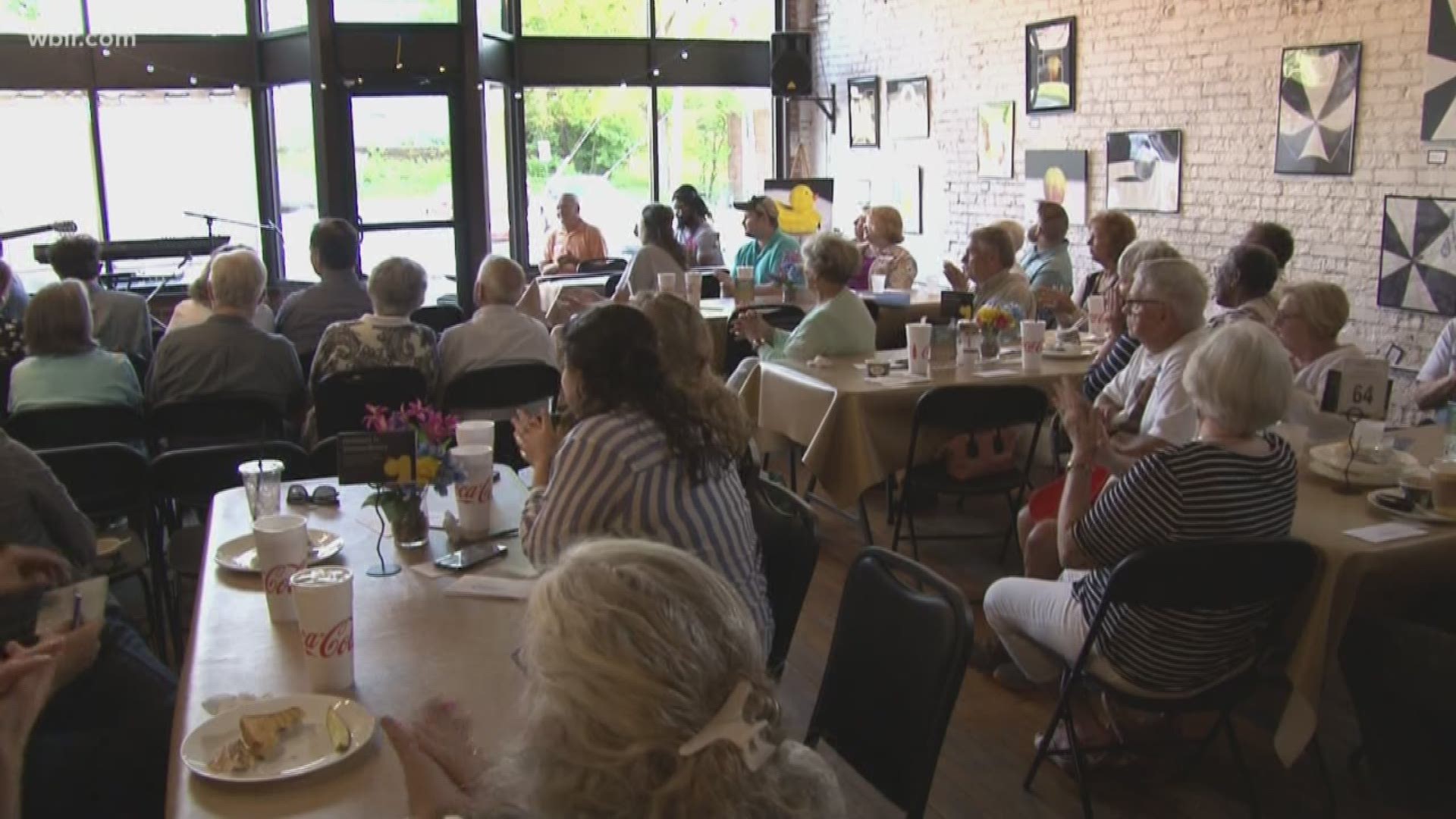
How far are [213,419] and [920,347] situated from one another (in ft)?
8.82

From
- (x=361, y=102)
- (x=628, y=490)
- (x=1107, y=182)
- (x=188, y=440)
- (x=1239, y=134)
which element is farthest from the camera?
(x=361, y=102)

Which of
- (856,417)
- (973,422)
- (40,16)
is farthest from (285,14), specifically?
(973,422)

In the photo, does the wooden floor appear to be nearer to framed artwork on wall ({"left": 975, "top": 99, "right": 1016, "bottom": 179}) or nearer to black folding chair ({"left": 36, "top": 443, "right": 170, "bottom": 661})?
black folding chair ({"left": 36, "top": 443, "right": 170, "bottom": 661})

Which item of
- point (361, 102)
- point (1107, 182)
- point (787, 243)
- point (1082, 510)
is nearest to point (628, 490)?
point (1082, 510)

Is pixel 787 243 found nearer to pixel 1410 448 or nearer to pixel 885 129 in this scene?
pixel 885 129

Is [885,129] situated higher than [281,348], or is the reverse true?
[885,129]

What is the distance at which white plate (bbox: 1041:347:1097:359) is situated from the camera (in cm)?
538

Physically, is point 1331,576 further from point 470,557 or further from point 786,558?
point 470,557

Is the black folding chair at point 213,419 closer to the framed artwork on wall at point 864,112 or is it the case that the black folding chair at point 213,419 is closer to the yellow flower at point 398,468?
the yellow flower at point 398,468

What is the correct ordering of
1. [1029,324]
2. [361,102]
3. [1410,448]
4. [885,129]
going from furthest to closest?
1. [885,129]
2. [361,102]
3. [1029,324]
4. [1410,448]

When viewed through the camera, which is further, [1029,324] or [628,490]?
[1029,324]

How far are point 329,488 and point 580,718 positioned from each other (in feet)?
6.87

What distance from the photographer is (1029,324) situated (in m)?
5.13

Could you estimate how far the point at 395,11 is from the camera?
30.5 ft
